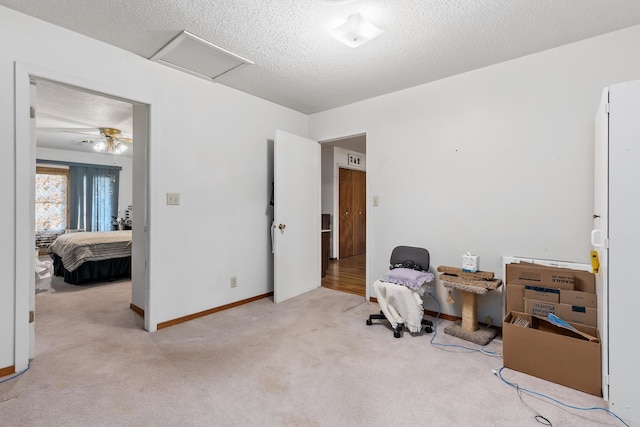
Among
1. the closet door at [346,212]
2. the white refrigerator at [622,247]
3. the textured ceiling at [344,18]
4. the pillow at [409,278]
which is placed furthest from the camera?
the closet door at [346,212]

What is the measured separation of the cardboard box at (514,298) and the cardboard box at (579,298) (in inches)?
9.6

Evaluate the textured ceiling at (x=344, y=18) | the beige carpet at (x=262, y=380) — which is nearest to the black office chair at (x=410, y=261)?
the beige carpet at (x=262, y=380)

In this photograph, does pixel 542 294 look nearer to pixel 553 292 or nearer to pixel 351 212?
pixel 553 292

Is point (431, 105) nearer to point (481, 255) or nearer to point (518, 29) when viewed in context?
point (518, 29)

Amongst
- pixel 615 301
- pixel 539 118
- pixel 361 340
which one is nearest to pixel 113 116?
pixel 361 340

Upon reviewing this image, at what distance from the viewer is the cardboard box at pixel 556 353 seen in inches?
67.1

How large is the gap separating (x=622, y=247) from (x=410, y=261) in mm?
1568

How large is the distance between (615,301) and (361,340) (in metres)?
1.60

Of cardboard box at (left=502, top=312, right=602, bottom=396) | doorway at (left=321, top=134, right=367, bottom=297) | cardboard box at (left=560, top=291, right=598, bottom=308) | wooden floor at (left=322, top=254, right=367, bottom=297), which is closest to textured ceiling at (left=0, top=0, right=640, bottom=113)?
cardboard box at (left=560, top=291, right=598, bottom=308)

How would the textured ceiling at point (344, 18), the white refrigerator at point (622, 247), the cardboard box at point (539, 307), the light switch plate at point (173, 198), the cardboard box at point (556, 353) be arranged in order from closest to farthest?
the white refrigerator at point (622, 247) → the cardboard box at point (556, 353) → the textured ceiling at point (344, 18) → the cardboard box at point (539, 307) → the light switch plate at point (173, 198)

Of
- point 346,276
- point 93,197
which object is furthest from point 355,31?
point 93,197

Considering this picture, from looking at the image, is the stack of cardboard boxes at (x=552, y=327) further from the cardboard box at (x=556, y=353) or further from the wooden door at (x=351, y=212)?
the wooden door at (x=351, y=212)

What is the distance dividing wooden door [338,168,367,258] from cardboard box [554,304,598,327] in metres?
4.37

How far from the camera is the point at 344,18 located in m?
1.97
